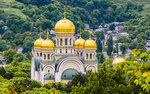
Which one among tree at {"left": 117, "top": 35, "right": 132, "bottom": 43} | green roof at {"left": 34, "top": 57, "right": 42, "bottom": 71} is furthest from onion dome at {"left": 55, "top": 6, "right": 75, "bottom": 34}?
tree at {"left": 117, "top": 35, "right": 132, "bottom": 43}

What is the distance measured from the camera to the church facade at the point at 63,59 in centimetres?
5766

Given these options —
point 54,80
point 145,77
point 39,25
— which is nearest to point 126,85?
point 145,77

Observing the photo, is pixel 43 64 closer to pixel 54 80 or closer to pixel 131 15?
pixel 54 80

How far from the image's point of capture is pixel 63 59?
57.9 metres

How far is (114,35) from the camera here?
5610 inches

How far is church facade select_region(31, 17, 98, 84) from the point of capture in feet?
189

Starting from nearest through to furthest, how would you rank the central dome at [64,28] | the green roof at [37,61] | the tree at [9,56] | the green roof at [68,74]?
the green roof at [68,74] < the central dome at [64,28] < the green roof at [37,61] < the tree at [9,56]

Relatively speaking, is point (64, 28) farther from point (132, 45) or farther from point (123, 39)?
point (123, 39)

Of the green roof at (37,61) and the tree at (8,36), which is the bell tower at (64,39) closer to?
the green roof at (37,61)

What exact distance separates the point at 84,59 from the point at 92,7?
122 meters

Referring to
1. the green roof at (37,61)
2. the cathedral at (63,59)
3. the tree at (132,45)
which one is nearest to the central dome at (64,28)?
the cathedral at (63,59)

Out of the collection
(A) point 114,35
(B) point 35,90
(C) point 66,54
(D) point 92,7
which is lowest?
(B) point 35,90

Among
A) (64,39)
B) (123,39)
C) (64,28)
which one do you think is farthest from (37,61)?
(123,39)

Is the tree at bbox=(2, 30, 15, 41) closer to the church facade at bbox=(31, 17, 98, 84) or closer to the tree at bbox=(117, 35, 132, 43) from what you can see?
the tree at bbox=(117, 35, 132, 43)
